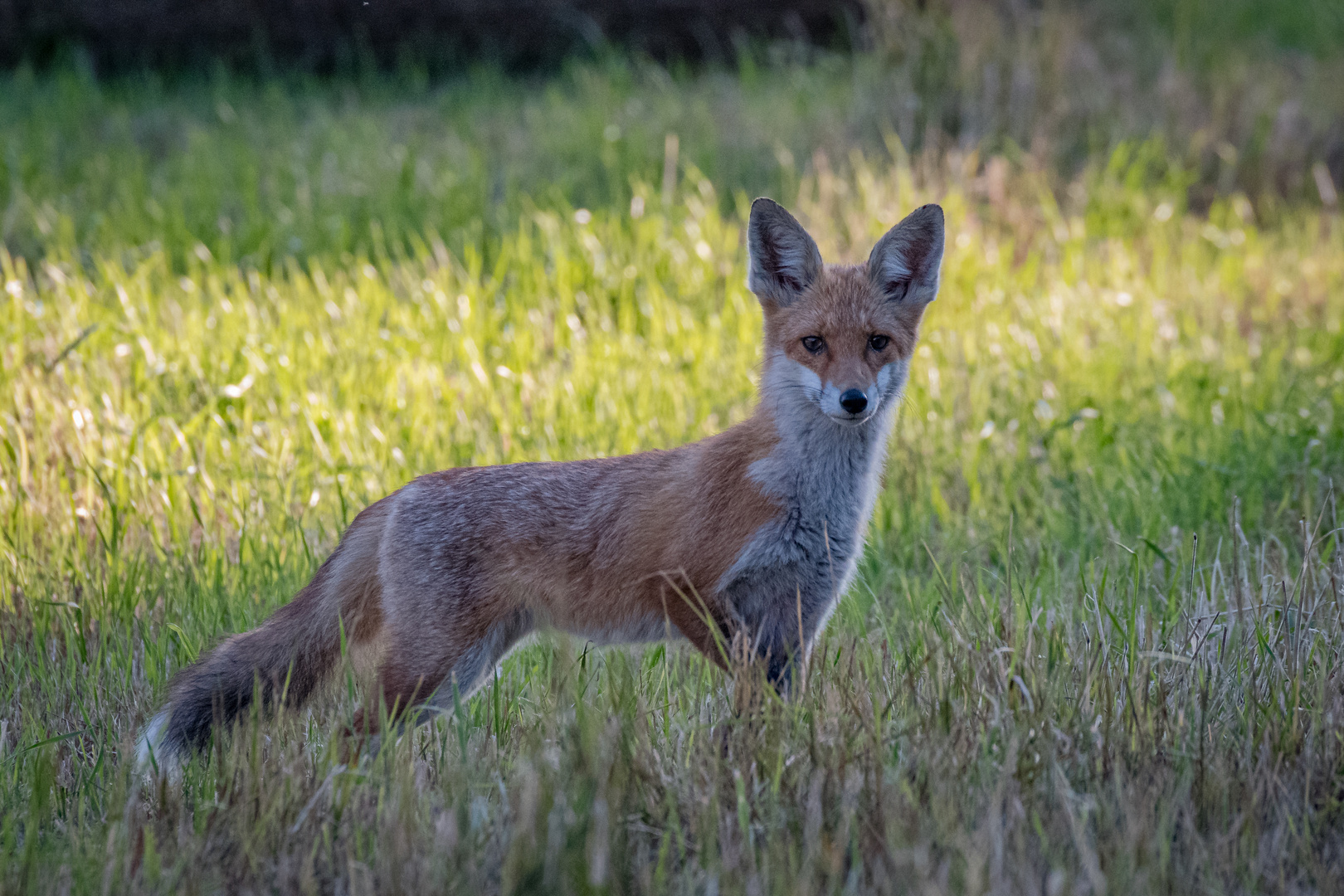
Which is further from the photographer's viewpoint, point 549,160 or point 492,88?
point 492,88

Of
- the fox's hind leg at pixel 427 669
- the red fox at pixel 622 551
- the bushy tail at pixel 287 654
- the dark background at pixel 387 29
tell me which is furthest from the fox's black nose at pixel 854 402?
the dark background at pixel 387 29

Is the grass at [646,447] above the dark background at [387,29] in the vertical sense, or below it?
below

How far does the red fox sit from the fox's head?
10 millimetres

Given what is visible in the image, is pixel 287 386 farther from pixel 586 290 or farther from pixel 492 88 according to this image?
pixel 492 88

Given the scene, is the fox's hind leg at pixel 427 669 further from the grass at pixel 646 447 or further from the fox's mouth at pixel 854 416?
the fox's mouth at pixel 854 416

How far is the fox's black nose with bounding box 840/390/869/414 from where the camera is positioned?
3.60m

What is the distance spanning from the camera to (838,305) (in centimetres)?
397

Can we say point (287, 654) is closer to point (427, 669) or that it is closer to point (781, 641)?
point (427, 669)

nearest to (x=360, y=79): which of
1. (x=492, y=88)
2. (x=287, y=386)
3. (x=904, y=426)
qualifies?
(x=492, y=88)

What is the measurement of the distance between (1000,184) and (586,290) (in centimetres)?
Answer: 368

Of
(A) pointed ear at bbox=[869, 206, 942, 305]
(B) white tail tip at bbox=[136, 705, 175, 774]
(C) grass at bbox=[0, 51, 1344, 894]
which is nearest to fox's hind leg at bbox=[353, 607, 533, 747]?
(C) grass at bbox=[0, 51, 1344, 894]

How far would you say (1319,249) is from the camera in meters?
9.07

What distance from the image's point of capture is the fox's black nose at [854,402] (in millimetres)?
3600

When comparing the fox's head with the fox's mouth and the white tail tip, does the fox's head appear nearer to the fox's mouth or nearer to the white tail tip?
the fox's mouth
